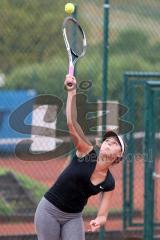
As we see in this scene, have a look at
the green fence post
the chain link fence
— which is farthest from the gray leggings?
the chain link fence

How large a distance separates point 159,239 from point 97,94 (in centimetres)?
196

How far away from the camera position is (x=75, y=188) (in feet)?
19.5

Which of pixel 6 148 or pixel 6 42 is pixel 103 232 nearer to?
pixel 6 148

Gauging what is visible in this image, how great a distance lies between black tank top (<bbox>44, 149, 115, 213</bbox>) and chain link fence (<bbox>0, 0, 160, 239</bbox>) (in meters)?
2.09

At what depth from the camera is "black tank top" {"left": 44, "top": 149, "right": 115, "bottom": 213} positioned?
5.95 meters

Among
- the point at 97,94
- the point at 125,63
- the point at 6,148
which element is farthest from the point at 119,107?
the point at 125,63

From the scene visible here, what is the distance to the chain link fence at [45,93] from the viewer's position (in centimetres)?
827

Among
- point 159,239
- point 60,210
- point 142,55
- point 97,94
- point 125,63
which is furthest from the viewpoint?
point 125,63

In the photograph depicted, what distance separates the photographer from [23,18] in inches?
329

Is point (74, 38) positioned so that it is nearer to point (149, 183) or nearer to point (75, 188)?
point (149, 183)

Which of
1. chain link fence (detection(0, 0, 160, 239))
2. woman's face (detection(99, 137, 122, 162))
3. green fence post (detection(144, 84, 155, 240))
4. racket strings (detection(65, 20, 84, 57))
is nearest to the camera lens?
woman's face (detection(99, 137, 122, 162))

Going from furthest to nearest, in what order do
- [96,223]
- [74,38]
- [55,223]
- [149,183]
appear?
1. [74,38]
2. [149,183]
3. [55,223]
4. [96,223]

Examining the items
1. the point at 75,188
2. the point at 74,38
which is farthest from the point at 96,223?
the point at 74,38

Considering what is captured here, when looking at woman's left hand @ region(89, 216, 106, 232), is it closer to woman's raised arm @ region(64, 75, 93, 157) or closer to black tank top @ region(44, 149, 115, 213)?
black tank top @ region(44, 149, 115, 213)
